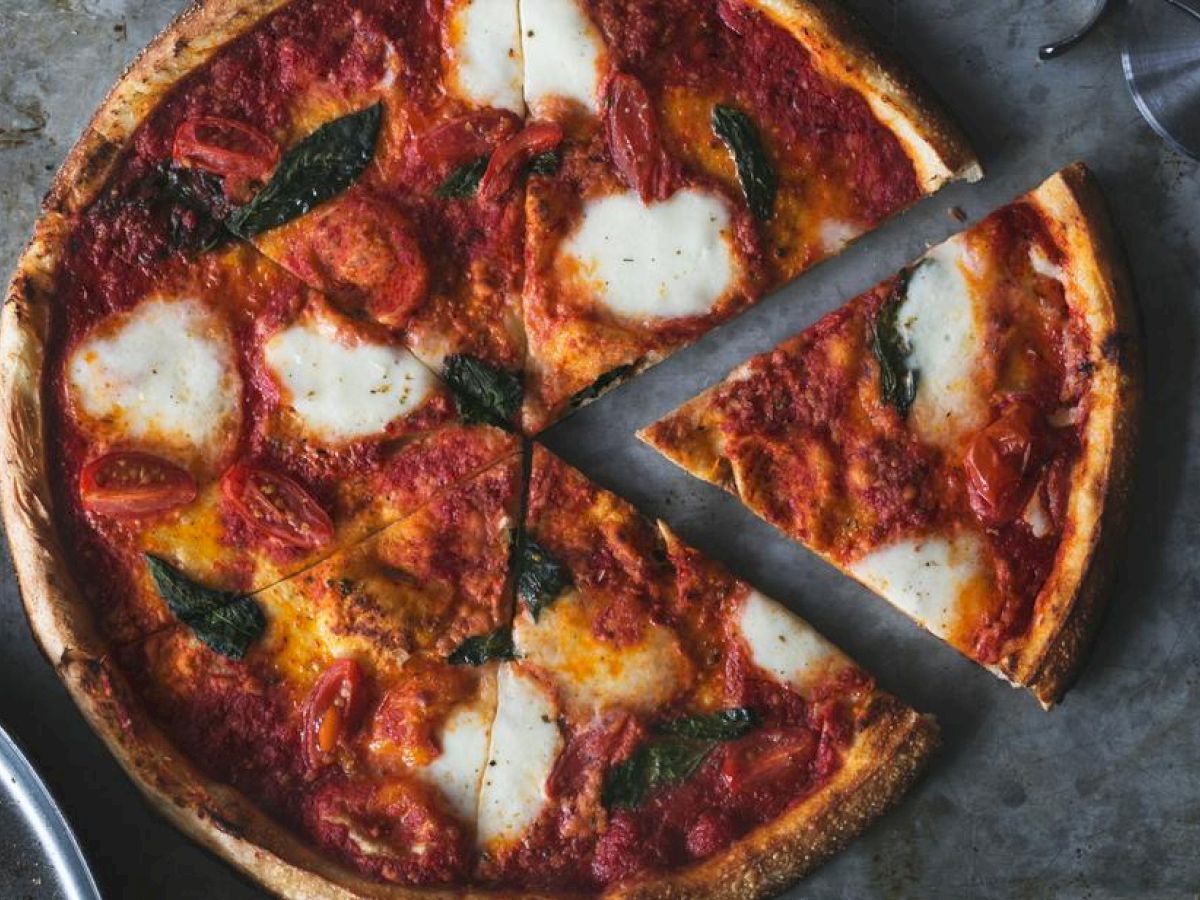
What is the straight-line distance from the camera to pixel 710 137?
16.6 ft

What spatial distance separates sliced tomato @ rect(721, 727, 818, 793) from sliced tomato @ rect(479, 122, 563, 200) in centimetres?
241

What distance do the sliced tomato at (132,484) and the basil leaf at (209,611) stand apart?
0.22 metres

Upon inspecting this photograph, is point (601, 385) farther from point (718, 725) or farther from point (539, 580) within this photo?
point (718, 725)

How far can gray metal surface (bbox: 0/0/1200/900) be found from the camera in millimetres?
5316

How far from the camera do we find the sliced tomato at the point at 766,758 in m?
5.00

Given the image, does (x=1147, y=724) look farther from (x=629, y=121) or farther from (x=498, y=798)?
(x=629, y=121)

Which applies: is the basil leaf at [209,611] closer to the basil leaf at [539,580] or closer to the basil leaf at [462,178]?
the basil leaf at [539,580]

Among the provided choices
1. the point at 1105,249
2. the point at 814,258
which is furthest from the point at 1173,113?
the point at 814,258

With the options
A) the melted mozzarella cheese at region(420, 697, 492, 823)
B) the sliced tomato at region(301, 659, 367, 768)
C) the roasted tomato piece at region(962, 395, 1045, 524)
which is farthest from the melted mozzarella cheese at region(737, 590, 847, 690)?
the sliced tomato at region(301, 659, 367, 768)

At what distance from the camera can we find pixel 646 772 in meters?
4.96

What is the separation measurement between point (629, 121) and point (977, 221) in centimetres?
160

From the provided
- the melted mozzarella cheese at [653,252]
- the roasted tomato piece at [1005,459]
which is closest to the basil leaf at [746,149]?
the melted mozzarella cheese at [653,252]

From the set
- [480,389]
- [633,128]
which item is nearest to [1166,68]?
[633,128]

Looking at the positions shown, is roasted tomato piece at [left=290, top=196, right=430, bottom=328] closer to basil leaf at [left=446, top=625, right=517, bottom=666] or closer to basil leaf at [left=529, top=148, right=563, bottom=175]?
basil leaf at [left=529, top=148, right=563, bottom=175]
